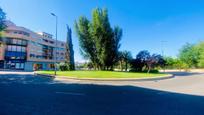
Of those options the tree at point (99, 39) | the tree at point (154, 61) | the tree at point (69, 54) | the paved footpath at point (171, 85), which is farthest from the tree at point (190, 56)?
the paved footpath at point (171, 85)

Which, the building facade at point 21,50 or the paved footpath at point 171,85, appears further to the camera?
the building facade at point 21,50

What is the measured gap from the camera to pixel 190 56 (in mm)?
75250

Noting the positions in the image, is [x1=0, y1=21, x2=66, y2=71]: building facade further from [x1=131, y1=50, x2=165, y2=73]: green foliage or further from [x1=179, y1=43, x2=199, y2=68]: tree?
[x1=179, y1=43, x2=199, y2=68]: tree

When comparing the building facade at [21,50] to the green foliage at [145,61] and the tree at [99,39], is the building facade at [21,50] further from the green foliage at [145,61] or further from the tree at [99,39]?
the green foliage at [145,61]

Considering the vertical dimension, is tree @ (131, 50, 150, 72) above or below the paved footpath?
above

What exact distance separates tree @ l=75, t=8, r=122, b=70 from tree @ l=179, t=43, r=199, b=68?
48.4 meters

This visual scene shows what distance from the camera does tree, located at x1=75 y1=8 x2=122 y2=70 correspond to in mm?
36156

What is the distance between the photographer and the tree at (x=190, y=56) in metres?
74.0

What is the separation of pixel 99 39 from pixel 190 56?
2117 inches

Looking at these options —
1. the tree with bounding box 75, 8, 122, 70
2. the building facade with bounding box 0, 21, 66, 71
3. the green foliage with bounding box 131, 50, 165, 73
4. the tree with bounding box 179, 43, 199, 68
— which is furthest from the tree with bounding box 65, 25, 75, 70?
the tree with bounding box 179, 43, 199, 68

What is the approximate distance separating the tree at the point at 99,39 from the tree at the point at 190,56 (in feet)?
159

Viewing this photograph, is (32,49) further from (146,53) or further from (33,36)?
(146,53)

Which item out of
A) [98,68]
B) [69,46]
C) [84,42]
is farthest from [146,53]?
[69,46]

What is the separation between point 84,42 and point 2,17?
17.3 meters
